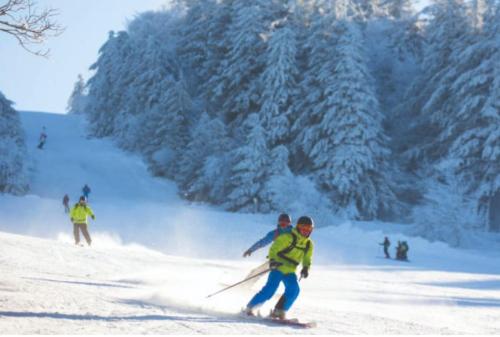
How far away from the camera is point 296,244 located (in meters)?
7.61

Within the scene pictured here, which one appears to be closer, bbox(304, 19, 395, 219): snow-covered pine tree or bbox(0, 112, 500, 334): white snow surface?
bbox(0, 112, 500, 334): white snow surface

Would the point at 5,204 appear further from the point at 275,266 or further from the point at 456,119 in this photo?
the point at 456,119

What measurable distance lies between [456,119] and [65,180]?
1046 inches

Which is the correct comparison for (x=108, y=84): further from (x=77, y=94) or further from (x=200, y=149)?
(x=77, y=94)

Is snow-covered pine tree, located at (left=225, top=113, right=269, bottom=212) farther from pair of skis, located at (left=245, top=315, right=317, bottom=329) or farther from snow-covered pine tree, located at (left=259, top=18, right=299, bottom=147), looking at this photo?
pair of skis, located at (left=245, top=315, right=317, bottom=329)

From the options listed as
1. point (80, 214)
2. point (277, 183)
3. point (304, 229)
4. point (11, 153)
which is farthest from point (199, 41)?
point (304, 229)

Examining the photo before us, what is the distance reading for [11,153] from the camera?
35.6 m

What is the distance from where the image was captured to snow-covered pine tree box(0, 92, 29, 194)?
33938mm

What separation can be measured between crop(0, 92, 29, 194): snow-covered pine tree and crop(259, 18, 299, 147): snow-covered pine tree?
15.7 meters

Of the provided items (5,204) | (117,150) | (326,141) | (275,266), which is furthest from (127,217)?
(117,150)

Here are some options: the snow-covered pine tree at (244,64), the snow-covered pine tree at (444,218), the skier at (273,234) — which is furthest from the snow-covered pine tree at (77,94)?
the skier at (273,234)

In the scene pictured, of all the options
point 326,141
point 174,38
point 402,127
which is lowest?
point 326,141

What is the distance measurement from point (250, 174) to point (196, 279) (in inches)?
953

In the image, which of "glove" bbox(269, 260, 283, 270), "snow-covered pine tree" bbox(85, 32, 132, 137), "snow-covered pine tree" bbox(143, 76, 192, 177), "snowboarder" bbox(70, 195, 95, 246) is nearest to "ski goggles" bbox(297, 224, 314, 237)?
"glove" bbox(269, 260, 283, 270)
